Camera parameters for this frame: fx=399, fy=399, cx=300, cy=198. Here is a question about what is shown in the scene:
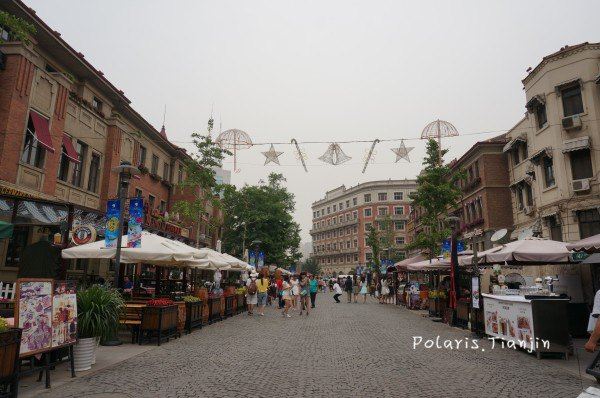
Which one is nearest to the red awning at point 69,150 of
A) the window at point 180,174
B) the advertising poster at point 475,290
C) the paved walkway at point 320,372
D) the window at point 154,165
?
the window at point 154,165

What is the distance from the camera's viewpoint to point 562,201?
20.5 meters

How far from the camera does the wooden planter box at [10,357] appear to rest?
4816mm

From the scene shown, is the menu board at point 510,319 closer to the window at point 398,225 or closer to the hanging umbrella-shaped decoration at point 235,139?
the hanging umbrella-shaped decoration at point 235,139

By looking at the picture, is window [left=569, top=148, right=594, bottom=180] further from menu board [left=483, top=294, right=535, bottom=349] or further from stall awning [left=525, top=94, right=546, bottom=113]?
menu board [left=483, top=294, right=535, bottom=349]

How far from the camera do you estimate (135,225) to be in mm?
10828

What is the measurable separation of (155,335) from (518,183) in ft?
84.5

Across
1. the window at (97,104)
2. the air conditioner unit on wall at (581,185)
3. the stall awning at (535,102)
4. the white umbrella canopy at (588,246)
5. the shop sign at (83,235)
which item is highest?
the stall awning at (535,102)

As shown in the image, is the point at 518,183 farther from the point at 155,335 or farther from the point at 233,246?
the point at 233,246

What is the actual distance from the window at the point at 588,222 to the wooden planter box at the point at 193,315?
60.5 feet

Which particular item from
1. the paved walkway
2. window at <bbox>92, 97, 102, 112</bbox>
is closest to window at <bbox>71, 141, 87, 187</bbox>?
window at <bbox>92, 97, 102, 112</bbox>

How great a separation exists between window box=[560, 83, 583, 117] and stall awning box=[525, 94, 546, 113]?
3.29 feet

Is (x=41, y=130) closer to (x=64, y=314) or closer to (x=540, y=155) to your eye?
(x=64, y=314)

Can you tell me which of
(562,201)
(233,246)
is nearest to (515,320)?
(562,201)

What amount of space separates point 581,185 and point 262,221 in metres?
33.0
